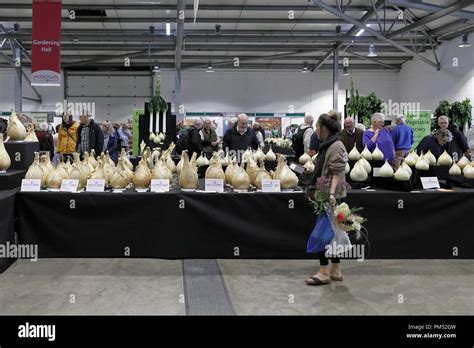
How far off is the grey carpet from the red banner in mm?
5193

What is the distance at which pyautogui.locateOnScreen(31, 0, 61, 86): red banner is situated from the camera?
26.4ft

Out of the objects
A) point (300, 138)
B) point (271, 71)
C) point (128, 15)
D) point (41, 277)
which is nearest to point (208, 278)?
point (41, 277)

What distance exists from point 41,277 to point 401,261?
2.99 metres

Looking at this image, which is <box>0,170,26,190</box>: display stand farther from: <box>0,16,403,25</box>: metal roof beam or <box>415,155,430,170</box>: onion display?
<box>0,16,403,25</box>: metal roof beam

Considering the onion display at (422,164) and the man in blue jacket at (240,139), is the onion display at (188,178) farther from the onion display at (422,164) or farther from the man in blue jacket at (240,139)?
the man in blue jacket at (240,139)

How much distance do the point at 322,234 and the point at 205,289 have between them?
3.04 ft

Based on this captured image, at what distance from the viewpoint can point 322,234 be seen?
373cm

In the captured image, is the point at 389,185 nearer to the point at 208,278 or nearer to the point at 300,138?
the point at 208,278

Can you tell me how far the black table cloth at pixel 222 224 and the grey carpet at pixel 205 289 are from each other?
103 millimetres

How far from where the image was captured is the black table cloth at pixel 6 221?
3834 mm

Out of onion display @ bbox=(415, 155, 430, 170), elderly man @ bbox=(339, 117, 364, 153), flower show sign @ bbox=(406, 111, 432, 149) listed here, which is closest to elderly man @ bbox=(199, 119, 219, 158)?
elderly man @ bbox=(339, 117, 364, 153)

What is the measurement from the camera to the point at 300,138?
7500 mm

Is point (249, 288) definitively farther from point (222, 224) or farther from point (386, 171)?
point (386, 171)

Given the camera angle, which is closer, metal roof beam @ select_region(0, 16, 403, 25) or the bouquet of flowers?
the bouquet of flowers
